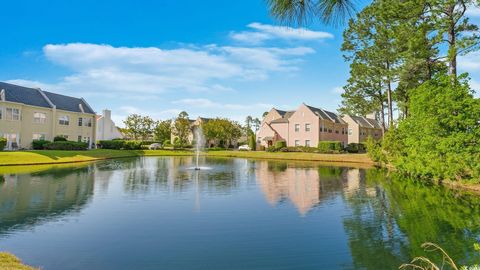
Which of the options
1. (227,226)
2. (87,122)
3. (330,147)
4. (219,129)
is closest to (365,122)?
(330,147)

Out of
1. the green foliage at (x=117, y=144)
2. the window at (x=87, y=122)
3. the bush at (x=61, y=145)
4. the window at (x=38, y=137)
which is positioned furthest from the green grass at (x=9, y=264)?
the green foliage at (x=117, y=144)

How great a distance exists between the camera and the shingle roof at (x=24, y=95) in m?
38.6

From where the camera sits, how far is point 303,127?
56469 millimetres

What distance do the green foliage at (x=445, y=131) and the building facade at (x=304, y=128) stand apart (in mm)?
31349

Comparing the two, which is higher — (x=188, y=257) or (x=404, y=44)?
(x=404, y=44)

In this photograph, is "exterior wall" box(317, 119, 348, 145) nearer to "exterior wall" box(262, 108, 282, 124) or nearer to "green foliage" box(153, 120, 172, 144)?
"exterior wall" box(262, 108, 282, 124)

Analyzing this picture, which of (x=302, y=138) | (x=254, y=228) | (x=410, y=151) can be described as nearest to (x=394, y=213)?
(x=254, y=228)

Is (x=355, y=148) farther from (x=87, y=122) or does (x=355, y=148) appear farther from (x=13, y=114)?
(x=13, y=114)

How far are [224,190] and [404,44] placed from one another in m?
17.8

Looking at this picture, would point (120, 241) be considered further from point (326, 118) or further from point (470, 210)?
point (326, 118)

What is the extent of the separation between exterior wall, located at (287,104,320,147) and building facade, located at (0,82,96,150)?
1258 inches

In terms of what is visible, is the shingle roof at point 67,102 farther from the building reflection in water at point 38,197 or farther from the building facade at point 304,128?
the building facade at point 304,128

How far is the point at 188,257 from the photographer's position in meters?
7.68

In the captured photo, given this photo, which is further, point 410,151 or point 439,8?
point 410,151
